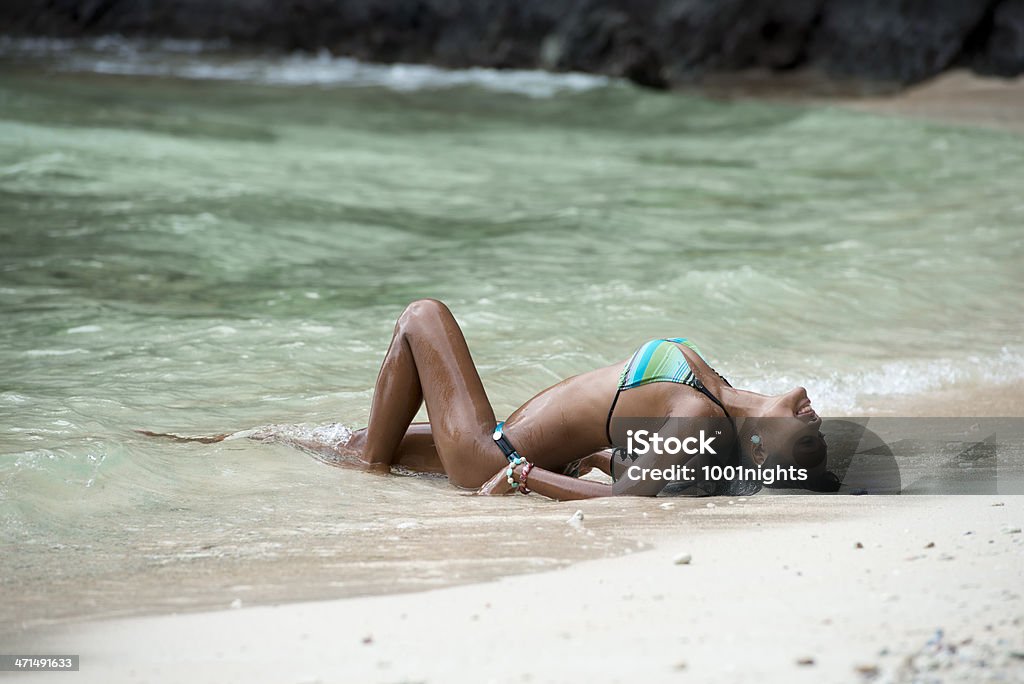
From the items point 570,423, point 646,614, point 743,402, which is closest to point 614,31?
point 570,423

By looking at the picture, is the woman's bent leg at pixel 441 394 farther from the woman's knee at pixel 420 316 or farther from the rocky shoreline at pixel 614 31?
the rocky shoreline at pixel 614 31

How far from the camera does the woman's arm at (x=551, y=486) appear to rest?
426cm

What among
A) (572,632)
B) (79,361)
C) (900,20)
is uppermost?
(900,20)

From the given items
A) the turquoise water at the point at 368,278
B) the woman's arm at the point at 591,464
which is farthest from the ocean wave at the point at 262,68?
the woman's arm at the point at 591,464

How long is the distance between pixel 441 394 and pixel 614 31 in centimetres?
1850

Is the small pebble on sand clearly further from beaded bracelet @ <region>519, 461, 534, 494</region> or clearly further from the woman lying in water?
beaded bracelet @ <region>519, 461, 534, 494</region>

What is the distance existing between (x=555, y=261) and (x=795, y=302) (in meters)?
1.94

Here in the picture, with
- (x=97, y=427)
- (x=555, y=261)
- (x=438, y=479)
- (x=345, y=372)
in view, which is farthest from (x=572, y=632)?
(x=555, y=261)

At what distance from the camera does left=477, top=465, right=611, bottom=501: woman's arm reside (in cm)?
426

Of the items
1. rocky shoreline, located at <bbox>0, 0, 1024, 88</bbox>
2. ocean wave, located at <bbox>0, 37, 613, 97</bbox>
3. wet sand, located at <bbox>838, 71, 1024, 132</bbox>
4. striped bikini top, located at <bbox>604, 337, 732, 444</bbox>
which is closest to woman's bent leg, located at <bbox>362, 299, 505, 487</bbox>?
striped bikini top, located at <bbox>604, 337, 732, 444</bbox>

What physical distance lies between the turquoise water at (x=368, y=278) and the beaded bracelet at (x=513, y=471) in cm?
16

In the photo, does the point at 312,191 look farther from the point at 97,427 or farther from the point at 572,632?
the point at 572,632

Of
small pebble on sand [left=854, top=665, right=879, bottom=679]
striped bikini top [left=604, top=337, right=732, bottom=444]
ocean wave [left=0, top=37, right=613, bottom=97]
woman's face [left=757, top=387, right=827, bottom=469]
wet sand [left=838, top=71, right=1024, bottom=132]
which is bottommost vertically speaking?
small pebble on sand [left=854, top=665, right=879, bottom=679]

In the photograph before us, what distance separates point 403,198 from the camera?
461 inches
